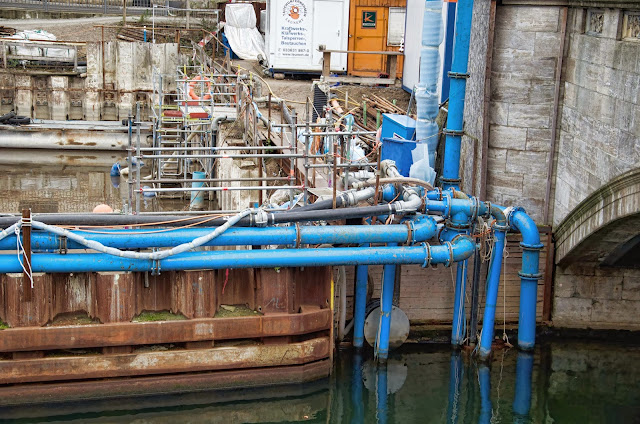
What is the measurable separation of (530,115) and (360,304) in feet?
14.3

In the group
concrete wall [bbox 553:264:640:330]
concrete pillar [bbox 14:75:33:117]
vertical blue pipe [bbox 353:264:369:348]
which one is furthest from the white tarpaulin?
vertical blue pipe [bbox 353:264:369:348]

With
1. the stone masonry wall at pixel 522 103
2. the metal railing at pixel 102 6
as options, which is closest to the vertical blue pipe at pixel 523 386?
the stone masonry wall at pixel 522 103

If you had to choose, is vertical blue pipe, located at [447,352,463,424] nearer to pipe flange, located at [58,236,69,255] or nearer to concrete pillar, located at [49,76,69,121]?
pipe flange, located at [58,236,69,255]

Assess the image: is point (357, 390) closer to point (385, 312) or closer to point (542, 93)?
point (385, 312)

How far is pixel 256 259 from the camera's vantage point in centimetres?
1277

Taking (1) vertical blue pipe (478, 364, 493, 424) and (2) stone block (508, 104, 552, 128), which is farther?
(2) stone block (508, 104, 552, 128)

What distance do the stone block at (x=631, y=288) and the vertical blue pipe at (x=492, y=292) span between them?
8.22 feet

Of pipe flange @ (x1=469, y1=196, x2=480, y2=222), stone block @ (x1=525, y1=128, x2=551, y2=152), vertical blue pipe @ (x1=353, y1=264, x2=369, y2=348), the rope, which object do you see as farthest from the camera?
stone block @ (x1=525, y1=128, x2=551, y2=152)

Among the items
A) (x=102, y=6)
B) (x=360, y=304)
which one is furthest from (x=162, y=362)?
(x=102, y=6)

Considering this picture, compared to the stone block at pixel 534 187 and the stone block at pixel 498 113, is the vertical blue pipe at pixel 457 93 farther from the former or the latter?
the stone block at pixel 534 187

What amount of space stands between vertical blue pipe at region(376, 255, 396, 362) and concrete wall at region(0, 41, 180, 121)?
26.2 meters

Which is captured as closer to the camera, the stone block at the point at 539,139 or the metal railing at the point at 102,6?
the stone block at the point at 539,139

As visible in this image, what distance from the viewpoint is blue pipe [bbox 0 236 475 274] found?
1226 cm

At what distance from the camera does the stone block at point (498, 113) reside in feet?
49.7
